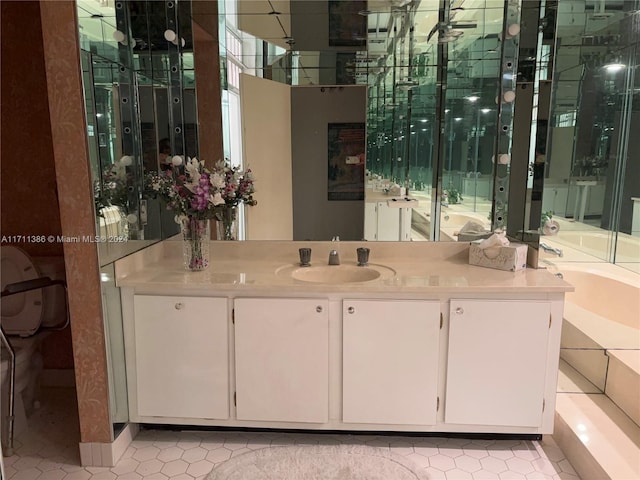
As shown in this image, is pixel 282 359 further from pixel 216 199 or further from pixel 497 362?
pixel 497 362

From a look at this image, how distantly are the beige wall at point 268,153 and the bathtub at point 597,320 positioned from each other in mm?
1917

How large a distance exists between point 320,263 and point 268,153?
703mm

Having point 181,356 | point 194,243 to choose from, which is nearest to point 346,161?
point 194,243

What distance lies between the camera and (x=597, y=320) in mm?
2979

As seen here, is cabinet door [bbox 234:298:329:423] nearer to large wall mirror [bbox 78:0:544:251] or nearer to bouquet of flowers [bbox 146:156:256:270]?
bouquet of flowers [bbox 146:156:256:270]

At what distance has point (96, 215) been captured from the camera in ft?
6.43

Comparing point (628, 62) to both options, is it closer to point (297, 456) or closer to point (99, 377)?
point (297, 456)

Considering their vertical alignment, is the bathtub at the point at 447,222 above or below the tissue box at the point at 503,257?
above

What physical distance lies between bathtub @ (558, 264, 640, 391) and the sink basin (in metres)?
1.39

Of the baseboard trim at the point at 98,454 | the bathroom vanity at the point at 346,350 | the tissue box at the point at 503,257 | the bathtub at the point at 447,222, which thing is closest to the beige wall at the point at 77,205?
the baseboard trim at the point at 98,454

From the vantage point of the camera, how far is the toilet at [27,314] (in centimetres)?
240

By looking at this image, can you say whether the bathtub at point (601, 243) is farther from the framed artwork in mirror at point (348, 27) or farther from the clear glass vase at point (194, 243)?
the clear glass vase at point (194, 243)

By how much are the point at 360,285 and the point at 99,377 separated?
127 cm

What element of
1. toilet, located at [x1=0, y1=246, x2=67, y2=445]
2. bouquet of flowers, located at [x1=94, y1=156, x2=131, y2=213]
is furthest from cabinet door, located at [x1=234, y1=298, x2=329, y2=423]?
toilet, located at [x1=0, y1=246, x2=67, y2=445]
